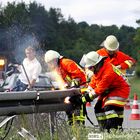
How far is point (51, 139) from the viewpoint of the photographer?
7516mm

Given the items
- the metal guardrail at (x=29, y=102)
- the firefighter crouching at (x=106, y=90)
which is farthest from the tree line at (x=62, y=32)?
the metal guardrail at (x=29, y=102)

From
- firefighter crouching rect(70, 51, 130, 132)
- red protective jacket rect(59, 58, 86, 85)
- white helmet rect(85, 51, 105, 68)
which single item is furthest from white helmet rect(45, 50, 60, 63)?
white helmet rect(85, 51, 105, 68)

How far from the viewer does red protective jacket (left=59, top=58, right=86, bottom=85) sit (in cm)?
1002

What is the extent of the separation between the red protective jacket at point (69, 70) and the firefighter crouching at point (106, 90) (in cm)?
74

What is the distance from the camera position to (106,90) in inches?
357

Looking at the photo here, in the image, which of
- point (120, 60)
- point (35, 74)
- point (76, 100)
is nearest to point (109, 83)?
point (76, 100)

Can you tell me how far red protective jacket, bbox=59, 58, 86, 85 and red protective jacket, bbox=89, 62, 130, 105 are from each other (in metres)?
0.77

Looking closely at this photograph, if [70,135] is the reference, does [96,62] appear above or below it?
above

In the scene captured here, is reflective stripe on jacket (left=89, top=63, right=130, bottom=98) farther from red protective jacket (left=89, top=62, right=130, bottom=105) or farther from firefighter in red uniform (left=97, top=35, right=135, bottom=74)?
firefighter in red uniform (left=97, top=35, right=135, bottom=74)

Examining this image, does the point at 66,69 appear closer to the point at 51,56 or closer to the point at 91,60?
the point at 51,56

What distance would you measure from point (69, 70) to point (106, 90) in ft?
3.62

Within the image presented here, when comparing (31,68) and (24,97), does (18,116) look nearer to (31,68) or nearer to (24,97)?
(24,97)

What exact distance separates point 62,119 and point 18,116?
635 mm

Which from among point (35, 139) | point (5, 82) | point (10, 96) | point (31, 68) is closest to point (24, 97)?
point (10, 96)
